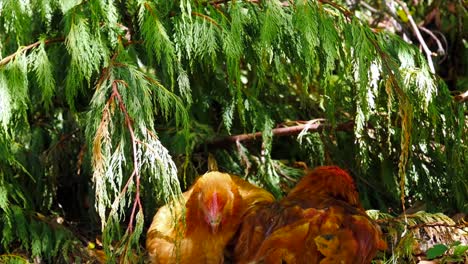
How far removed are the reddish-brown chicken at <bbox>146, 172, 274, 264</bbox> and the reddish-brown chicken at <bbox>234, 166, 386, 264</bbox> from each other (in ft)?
0.30

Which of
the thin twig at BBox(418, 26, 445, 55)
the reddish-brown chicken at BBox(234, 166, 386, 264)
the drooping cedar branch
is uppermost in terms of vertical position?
the thin twig at BBox(418, 26, 445, 55)

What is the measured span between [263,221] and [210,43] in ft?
2.69

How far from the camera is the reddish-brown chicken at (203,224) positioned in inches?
135

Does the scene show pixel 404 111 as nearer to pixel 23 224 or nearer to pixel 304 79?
pixel 304 79

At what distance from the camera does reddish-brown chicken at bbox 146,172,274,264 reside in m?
3.42

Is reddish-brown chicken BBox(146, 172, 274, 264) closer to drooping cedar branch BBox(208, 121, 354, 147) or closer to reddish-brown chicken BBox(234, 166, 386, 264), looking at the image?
reddish-brown chicken BBox(234, 166, 386, 264)

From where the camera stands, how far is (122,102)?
299 centimetres

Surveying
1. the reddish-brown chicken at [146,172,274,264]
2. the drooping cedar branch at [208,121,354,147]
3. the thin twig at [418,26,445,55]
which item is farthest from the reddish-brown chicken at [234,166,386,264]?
the thin twig at [418,26,445,55]

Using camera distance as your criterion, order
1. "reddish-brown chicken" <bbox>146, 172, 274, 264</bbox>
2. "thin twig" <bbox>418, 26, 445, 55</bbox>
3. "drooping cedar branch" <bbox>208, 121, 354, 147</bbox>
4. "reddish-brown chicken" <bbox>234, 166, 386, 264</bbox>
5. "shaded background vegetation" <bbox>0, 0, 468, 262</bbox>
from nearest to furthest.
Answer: "shaded background vegetation" <bbox>0, 0, 468, 262</bbox> < "reddish-brown chicken" <bbox>234, 166, 386, 264</bbox> < "reddish-brown chicken" <bbox>146, 172, 274, 264</bbox> < "drooping cedar branch" <bbox>208, 121, 354, 147</bbox> < "thin twig" <bbox>418, 26, 445, 55</bbox>

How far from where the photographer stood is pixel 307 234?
3.30m

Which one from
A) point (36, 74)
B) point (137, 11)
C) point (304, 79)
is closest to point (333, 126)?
point (304, 79)

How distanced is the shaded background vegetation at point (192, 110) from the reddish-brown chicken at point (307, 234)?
0.78 feet

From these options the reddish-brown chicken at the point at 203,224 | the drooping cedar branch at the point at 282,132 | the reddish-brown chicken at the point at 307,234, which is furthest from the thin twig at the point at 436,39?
the reddish-brown chicken at the point at 203,224

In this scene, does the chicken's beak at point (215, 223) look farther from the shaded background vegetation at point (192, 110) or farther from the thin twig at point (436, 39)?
the thin twig at point (436, 39)
